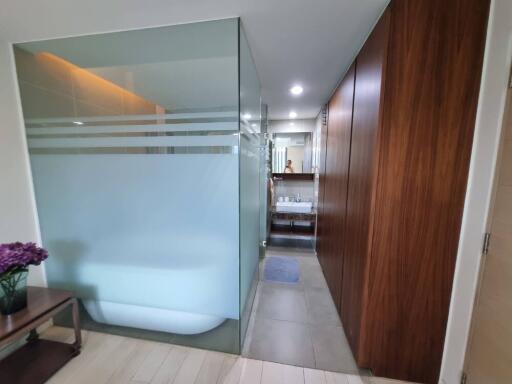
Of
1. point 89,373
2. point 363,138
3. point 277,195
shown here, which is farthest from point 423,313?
point 277,195

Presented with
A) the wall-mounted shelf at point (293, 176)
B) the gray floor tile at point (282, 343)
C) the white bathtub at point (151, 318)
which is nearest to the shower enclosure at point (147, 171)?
the white bathtub at point (151, 318)

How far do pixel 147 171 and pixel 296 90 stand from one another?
79.2 inches

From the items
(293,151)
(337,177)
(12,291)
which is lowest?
(12,291)

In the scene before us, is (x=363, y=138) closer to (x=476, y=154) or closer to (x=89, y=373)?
(x=476, y=154)

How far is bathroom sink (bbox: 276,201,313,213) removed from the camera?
3.66m

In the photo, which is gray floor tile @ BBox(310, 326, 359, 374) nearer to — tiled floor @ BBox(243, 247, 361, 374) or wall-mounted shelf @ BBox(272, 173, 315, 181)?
tiled floor @ BBox(243, 247, 361, 374)

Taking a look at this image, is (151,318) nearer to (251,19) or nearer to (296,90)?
(251,19)

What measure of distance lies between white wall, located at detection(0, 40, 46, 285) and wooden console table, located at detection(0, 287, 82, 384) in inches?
19.3

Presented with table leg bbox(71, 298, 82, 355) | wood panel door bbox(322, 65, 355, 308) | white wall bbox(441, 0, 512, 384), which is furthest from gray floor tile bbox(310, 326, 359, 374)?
table leg bbox(71, 298, 82, 355)

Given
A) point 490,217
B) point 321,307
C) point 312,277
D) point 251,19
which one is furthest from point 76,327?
point 490,217

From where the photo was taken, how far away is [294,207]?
369 cm

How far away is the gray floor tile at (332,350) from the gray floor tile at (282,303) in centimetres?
20

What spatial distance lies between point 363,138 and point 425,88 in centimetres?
41

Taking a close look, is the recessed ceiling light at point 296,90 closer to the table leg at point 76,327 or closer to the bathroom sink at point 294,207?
the bathroom sink at point 294,207
